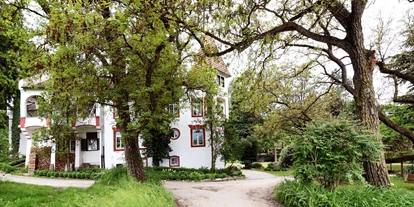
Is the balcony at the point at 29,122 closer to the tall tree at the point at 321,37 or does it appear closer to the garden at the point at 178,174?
the garden at the point at 178,174

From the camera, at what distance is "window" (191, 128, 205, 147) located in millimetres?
21766

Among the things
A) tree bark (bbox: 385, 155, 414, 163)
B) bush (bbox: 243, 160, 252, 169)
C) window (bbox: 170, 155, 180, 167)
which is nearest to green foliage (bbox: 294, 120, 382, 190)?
tree bark (bbox: 385, 155, 414, 163)

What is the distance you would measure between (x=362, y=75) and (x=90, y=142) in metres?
21.2

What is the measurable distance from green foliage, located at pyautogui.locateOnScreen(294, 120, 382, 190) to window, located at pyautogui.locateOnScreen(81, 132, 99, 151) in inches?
763

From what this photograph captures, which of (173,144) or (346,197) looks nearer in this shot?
(346,197)

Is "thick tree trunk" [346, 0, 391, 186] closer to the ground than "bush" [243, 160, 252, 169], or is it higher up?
higher up

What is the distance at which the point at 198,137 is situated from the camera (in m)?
21.9

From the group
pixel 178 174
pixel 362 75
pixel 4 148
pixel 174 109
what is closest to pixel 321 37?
pixel 362 75

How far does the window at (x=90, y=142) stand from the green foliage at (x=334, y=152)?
1937 centimetres

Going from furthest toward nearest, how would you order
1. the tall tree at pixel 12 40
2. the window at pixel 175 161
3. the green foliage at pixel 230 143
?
the window at pixel 175 161 < the green foliage at pixel 230 143 < the tall tree at pixel 12 40

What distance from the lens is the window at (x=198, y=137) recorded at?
21.8 meters

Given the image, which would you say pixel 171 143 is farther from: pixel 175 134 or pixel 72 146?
pixel 72 146

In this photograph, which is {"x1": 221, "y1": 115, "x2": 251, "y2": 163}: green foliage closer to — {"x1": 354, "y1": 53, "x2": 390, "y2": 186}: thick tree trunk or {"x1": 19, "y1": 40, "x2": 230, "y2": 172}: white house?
{"x1": 19, "y1": 40, "x2": 230, "y2": 172}: white house

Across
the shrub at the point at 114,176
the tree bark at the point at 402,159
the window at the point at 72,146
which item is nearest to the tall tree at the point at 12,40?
the shrub at the point at 114,176
